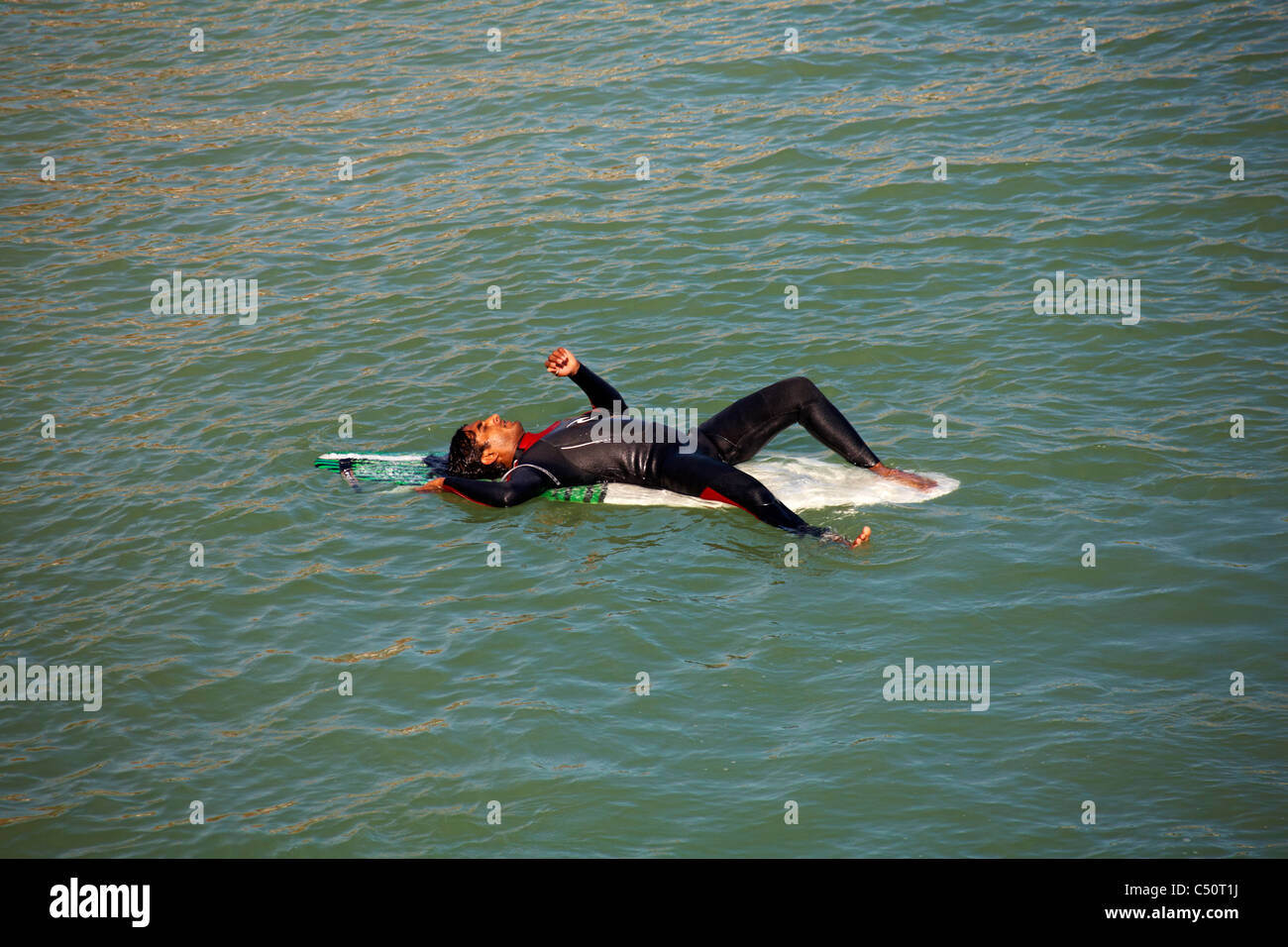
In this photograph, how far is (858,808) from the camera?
7055 mm

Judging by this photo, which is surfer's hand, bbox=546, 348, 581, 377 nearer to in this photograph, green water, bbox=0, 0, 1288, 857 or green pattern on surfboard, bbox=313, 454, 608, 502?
green pattern on surfboard, bbox=313, 454, 608, 502

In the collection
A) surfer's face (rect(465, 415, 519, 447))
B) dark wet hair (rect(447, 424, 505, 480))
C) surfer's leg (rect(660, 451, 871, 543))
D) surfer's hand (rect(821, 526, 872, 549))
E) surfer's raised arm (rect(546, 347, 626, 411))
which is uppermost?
surfer's raised arm (rect(546, 347, 626, 411))

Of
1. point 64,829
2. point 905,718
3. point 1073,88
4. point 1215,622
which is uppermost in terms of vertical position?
point 1073,88

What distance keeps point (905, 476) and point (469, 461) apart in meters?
4.01

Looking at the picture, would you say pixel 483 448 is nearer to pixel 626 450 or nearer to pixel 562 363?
pixel 562 363

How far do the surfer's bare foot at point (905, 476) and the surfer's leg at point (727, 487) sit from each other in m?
0.97

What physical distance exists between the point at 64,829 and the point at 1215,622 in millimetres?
8030

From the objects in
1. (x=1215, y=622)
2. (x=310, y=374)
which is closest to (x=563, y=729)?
(x=1215, y=622)

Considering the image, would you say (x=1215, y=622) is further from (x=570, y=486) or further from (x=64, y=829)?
(x=64, y=829)

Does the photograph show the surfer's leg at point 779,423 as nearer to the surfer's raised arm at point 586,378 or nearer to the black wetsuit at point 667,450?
the black wetsuit at point 667,450

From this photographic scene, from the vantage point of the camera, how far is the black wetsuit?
33.9 feet

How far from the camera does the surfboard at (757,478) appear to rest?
10.2 m

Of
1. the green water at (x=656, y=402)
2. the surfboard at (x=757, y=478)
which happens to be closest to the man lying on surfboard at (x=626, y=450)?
the surfboard at (x=757, y=478)

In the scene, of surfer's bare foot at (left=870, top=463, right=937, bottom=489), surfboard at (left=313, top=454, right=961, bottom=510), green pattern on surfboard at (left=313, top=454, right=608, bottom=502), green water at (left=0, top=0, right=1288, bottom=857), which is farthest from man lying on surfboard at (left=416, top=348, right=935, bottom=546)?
green water at (left=0, top=0, right=1288, bottom=857)
